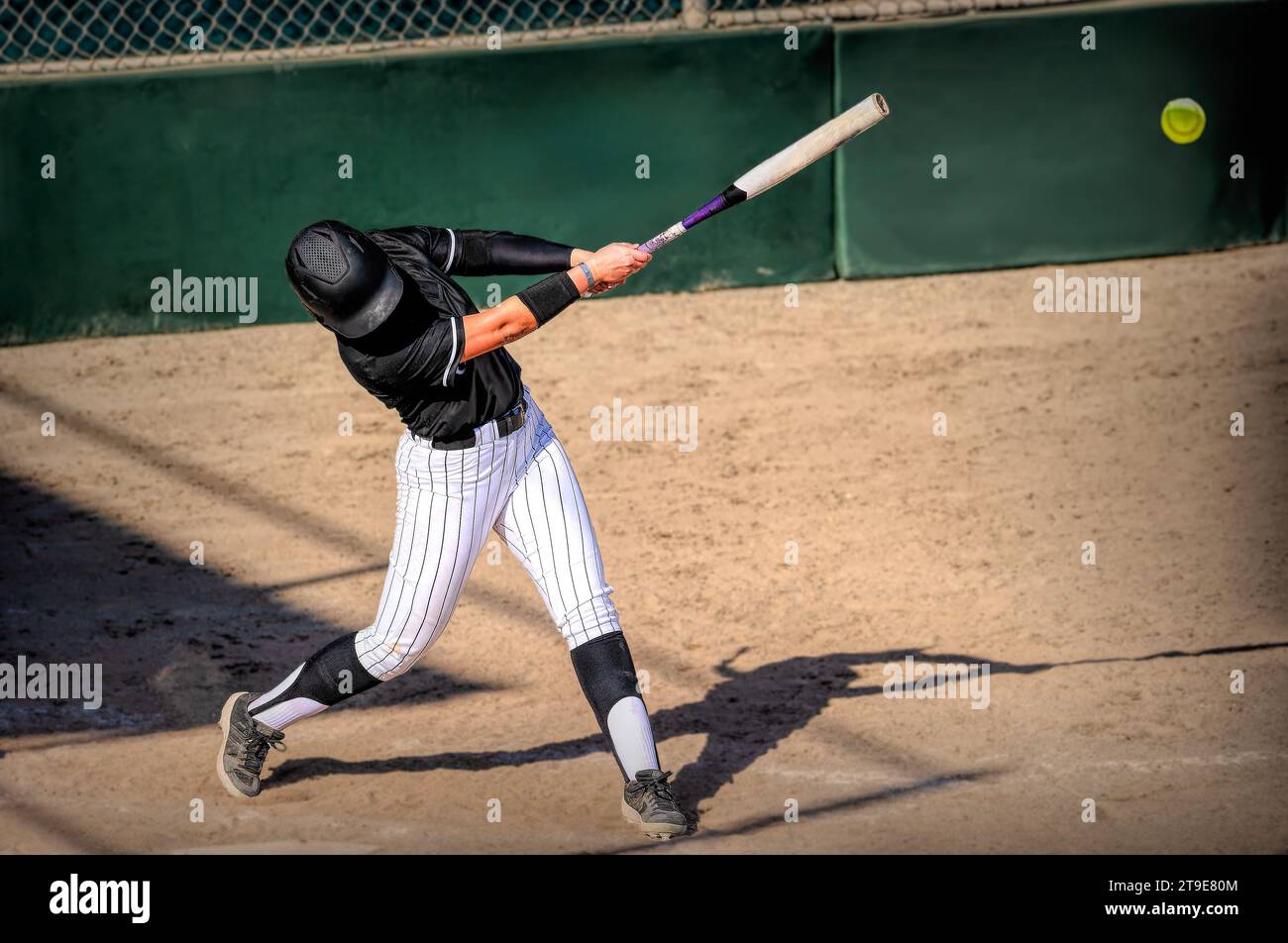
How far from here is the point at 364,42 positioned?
8.61m

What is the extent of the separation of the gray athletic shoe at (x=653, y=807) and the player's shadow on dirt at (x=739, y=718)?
0.55 feet

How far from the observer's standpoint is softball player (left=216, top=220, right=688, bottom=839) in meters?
3.96

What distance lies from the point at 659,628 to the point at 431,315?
1.93 metres

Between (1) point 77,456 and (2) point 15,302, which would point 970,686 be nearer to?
(1) point 77,456

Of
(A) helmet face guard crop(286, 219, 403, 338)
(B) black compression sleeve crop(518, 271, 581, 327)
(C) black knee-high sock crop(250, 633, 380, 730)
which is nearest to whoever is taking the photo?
(A) helmet face guard crop(286, 219, 403, 338)

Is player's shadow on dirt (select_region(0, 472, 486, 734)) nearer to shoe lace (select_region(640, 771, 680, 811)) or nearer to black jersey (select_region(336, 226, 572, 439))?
shoe lace (select_region(640, 771, 680, 811))

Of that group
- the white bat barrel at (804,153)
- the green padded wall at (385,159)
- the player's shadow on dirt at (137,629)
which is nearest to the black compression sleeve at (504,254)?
the white bat barrel at (804,153)

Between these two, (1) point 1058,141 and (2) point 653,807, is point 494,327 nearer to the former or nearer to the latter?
(2) point 653,807

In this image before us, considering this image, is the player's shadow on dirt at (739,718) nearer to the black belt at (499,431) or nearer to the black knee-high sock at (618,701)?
the black knee-high sock at (618,701)

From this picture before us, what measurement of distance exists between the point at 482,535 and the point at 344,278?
2.61 ft

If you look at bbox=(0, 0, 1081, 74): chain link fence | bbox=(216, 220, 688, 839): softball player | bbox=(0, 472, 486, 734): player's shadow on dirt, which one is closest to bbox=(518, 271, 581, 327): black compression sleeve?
bbox=(216, 220, 688, 839): softball player

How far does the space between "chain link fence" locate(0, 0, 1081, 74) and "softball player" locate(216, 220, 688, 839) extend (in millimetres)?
4439

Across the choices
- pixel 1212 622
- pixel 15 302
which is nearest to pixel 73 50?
pixel 15 302

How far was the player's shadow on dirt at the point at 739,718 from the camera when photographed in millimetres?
4688
